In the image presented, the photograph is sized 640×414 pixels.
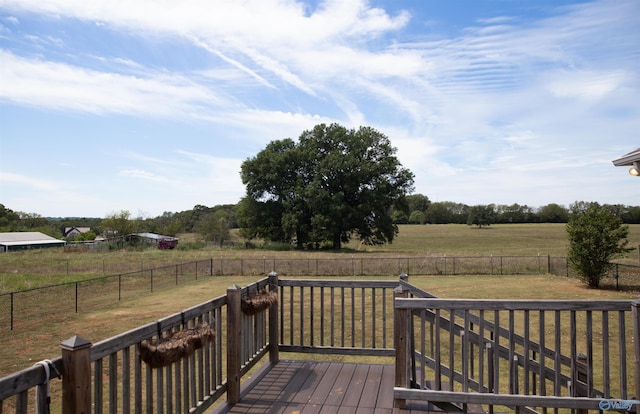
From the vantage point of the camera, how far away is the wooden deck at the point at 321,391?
13.7ft

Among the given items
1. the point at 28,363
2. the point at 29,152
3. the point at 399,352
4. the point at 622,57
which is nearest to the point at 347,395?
the point at 399,352

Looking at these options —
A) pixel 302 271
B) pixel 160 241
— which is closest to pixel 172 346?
pixel 302 271

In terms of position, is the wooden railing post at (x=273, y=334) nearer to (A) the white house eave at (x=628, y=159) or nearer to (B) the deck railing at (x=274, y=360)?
(B) the deck railing at (x=274, y=360)

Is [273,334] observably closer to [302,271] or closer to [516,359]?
[516,359]

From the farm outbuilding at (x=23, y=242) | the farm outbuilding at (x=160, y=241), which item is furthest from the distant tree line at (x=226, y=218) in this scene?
the farm outbuilding at (x=23, y=242)

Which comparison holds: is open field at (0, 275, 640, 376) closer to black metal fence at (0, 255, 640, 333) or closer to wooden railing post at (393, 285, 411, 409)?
black metal fence at (0, 255, 640, 333)

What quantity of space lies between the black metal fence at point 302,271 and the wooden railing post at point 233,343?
42.8ft

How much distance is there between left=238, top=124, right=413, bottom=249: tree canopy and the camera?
40.9 metres

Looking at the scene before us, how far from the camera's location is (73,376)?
2211 millimetres

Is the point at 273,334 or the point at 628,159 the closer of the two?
the point at 628,159

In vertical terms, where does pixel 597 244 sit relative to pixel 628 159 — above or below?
below

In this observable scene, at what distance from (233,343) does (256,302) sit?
1.75ft

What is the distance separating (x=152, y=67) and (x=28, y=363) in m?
10.9

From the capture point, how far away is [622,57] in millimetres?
12625
